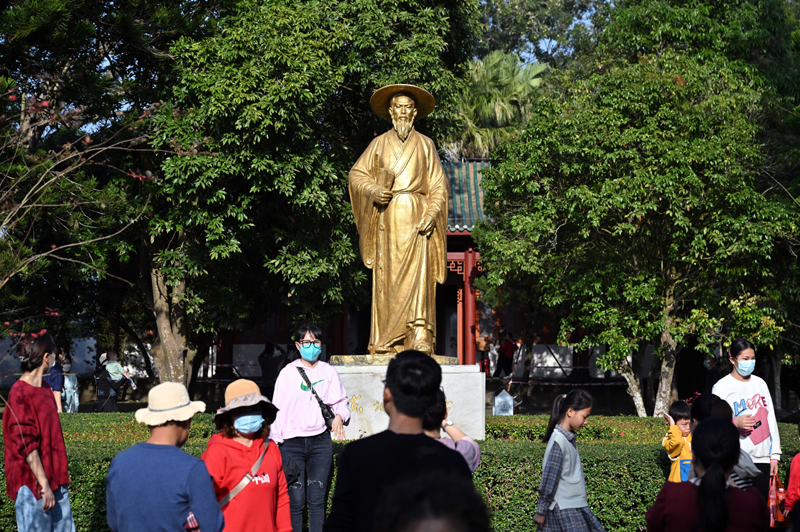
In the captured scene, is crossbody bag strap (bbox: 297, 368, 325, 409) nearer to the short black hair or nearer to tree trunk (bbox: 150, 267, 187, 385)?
the short black hair

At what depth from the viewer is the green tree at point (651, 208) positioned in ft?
38.9

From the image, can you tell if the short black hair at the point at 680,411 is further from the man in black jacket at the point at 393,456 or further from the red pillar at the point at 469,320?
the red pillar at the point at 469,320

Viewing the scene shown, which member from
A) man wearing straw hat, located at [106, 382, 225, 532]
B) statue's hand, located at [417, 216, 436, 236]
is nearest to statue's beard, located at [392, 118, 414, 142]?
statue's hand, located at [417, 216, 436, 236]

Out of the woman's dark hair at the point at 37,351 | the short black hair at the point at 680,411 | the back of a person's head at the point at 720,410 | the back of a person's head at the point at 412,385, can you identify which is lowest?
the short black hair at the point at 680,411

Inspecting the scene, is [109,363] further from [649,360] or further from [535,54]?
[535,54]

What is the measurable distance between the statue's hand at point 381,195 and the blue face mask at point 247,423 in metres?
3.61

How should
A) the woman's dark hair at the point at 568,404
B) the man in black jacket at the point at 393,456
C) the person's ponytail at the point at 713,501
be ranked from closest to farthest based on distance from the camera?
the man in black jacket at the point at 393,456 < the person's ponytail at the point at 713,501 < the woman's dark hair at the point at 568,404

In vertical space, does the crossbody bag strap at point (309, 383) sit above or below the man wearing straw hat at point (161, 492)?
above

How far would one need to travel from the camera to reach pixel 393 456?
106 inches

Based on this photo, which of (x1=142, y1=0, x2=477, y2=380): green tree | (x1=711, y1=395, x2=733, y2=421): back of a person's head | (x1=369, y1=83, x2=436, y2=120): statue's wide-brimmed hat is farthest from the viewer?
(x1=142, y1=0, x2=477, y2=380): green tree

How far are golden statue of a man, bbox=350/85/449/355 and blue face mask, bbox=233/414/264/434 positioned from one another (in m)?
3.36

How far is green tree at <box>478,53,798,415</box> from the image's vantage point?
11859mm

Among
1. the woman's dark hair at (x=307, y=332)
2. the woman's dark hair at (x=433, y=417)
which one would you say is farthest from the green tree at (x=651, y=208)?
the woman's dark hair at (x=433, y=417)

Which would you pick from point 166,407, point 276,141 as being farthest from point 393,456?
point 276,141
